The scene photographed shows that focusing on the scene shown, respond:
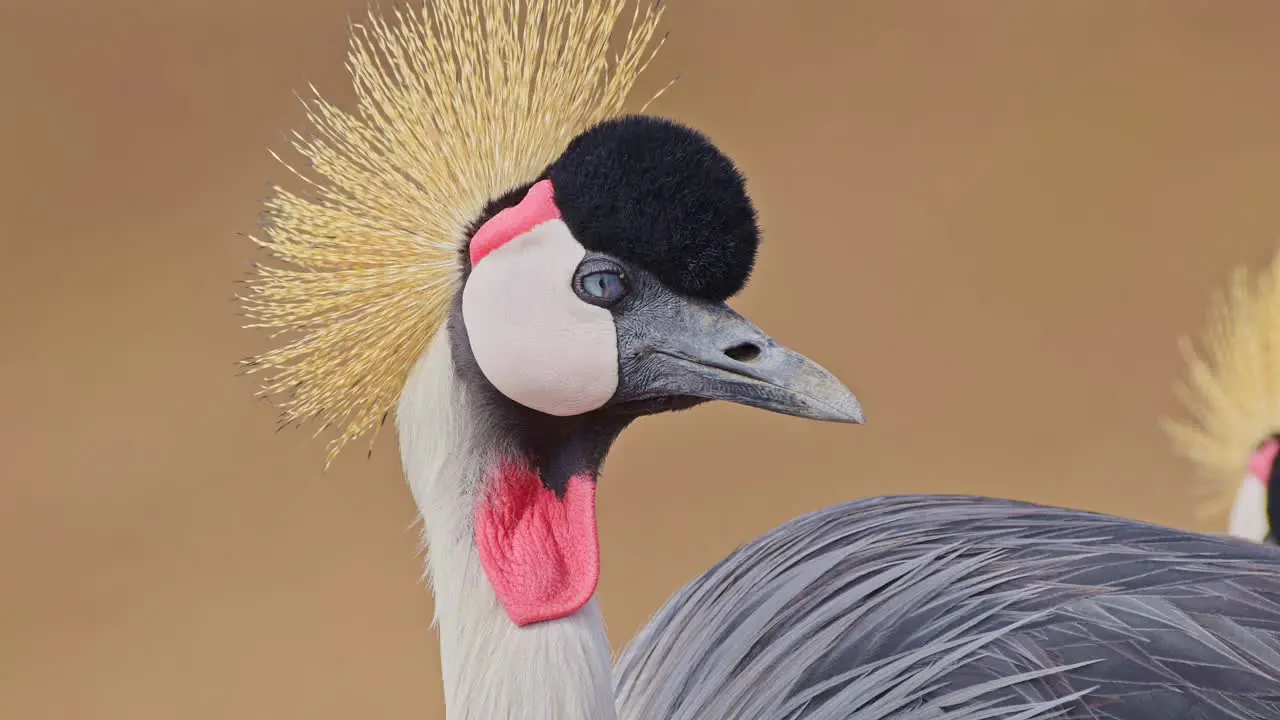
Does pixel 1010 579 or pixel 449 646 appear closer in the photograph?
pixel 449 646

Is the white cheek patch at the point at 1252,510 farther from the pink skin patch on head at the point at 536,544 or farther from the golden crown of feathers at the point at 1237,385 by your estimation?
the pink skin patch on head at the point at 536,544

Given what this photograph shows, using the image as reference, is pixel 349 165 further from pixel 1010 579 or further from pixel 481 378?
pixel 1010 579

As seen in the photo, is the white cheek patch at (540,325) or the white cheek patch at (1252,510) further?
the white cheek patch at (1252,510)

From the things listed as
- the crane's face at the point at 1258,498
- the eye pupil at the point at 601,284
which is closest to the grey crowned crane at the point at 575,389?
the eye pupil at the point at 601,284

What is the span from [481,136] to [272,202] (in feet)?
0.62

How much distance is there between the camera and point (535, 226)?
3.47ft

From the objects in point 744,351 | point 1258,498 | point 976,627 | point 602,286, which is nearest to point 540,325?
point 602,286

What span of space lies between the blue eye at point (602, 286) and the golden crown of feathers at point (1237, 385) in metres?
1.59

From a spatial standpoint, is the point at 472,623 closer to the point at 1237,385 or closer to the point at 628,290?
the point at 628,290

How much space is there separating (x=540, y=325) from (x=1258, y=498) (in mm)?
1634

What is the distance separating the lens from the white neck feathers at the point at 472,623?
3.46ft

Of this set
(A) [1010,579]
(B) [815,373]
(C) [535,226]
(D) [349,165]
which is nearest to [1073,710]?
(A) [1010,579]

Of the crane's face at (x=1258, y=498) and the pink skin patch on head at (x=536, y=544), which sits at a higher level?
the crane's face at (x=1258, y=498)

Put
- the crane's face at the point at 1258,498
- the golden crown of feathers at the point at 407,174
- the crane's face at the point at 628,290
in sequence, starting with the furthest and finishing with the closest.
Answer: the crane's face at the point at 1258,498 → the golden crown of feathers at the point at 407,174 → the crane's face at the point at 628,290
